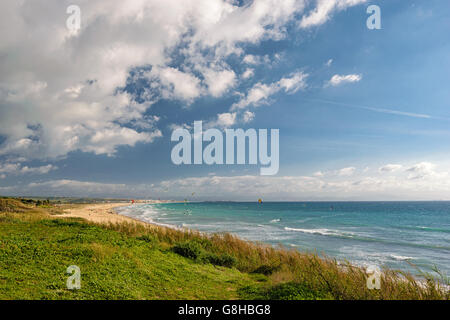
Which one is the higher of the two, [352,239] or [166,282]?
[166,282]

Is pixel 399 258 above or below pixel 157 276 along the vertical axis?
below

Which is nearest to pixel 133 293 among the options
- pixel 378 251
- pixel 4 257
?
pixel 4 257

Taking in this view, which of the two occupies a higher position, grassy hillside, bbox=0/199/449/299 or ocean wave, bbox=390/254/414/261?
grassy hillside, bbox=0/199/449/299

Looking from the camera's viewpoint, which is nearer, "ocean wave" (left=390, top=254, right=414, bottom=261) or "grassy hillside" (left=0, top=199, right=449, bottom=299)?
"grassy hillside" (left=0, top=199, right=449, bottom=299)

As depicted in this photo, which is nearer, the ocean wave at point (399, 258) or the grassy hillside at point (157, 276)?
the grassy hillside at point (157, 276)

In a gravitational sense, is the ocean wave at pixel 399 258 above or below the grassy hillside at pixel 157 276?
below

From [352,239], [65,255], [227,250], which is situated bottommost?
[352,239]

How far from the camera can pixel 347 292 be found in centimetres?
767

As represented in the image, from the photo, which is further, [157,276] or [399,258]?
[399,258]
